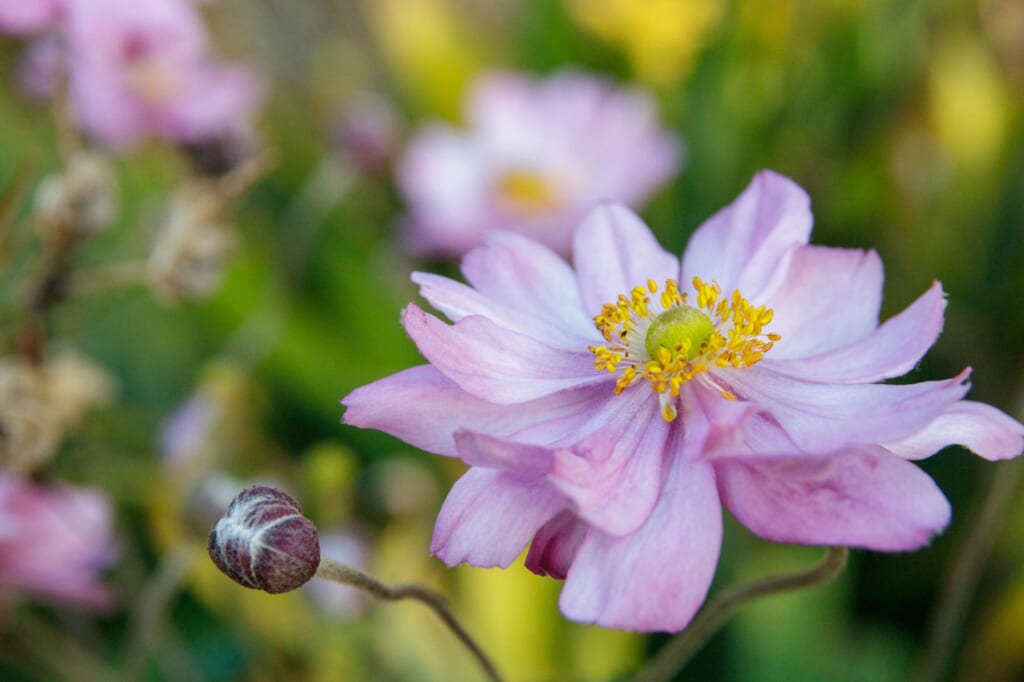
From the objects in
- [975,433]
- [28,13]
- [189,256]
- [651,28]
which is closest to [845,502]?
[975,433]

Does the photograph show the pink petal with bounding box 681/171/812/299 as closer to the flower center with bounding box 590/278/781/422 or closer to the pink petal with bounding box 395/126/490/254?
the flower center with bounding box 590/278/781/422

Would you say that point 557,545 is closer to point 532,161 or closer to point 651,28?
point 532,161

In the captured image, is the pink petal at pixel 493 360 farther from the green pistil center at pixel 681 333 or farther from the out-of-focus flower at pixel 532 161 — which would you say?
the out-of-focus flower at pixel 532 161

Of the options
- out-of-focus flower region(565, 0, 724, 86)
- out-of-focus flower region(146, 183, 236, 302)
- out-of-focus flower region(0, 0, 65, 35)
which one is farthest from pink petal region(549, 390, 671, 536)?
out-of-focus flower region(565, 0, 724, 86)

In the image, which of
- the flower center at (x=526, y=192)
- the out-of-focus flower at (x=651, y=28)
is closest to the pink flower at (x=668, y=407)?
the flower center at (x=526, y=192)

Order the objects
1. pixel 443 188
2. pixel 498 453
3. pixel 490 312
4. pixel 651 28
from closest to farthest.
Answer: pixel 498 453 < pixel 490 312 < pixel 443 188 < pixel 651 28

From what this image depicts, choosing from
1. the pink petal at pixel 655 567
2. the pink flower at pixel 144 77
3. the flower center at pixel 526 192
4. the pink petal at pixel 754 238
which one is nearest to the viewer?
the pink petal at pixel 655 567
